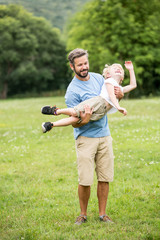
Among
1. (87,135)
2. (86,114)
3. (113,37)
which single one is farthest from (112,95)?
(113,37)

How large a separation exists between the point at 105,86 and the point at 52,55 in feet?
203

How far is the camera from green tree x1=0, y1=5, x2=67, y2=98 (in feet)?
192

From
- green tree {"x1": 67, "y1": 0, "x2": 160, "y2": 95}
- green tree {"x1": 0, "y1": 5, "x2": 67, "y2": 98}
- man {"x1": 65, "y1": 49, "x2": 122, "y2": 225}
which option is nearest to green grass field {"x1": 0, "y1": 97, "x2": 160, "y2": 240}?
man {"x1": 65, "y1": 49, "x2": 122, "y2": 225}

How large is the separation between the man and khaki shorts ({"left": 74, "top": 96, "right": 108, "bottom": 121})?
10cm

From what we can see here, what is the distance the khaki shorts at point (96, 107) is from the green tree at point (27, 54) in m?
55.1

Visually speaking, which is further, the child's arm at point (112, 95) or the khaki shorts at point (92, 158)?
the khaki shorts at point (92, 158)

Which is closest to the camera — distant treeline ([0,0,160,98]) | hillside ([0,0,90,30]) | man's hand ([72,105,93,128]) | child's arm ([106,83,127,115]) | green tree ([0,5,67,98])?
man's hand ([72,105,93,128])

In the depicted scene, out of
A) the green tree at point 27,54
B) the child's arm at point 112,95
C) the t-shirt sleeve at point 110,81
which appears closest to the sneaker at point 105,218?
the child's arm at point 112,95

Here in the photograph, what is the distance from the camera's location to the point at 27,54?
61.5 m

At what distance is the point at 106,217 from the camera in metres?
5.00

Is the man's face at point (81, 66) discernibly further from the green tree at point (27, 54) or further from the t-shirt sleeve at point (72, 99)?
the green tree at point (27, 54)

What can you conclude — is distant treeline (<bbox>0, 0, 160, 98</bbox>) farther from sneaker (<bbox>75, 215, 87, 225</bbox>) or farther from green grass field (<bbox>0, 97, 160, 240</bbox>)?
sneaker (<bbox>75, 215, 87, 225</bbox>)

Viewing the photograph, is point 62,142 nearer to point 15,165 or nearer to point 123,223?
point 15,165

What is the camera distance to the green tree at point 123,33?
3853 centimetres
